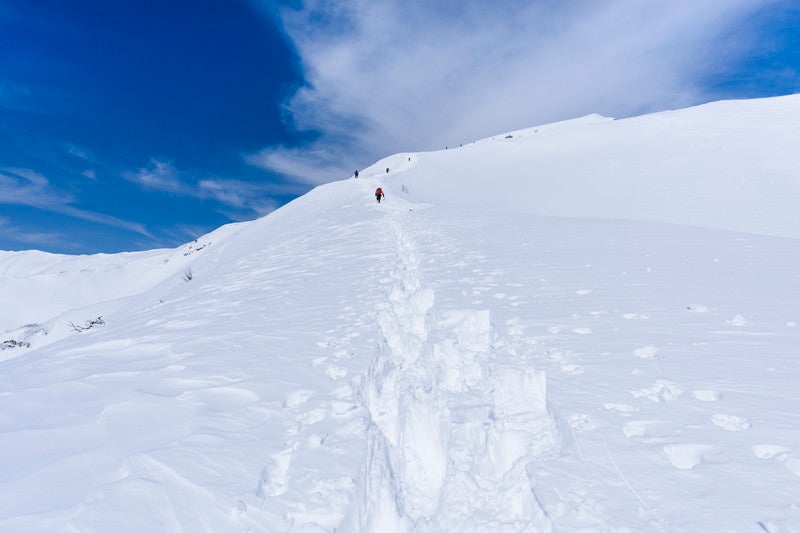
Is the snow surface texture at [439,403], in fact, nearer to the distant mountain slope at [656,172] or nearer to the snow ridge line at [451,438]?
the snow ridge line at [451,438]

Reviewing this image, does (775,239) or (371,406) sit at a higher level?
(775,239)

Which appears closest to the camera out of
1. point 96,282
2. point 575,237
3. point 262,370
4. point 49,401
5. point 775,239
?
point 49,401

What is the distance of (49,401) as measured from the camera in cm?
412

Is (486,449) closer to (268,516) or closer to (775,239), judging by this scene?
(268,516)

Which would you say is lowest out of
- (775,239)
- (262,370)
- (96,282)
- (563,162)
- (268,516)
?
(268,516)

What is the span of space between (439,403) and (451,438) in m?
0.56

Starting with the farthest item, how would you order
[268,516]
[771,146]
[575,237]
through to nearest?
[771,146] < [575,237] < [268,516]

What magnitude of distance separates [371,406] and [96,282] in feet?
128

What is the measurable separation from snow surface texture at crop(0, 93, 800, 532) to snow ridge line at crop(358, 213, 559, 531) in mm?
19

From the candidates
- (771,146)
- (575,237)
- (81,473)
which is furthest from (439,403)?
(771,146)

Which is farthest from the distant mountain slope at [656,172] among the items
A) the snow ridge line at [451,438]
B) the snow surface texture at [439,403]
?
the snow ridge line at [451,438]

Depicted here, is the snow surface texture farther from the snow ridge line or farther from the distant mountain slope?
the distant mountain slope

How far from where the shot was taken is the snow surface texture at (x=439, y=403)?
8.91ft

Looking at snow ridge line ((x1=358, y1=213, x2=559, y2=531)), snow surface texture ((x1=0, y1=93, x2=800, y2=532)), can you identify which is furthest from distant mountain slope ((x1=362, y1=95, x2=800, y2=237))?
snow ridge line ((x1=358, y1=213, x2=559, y2=531))
